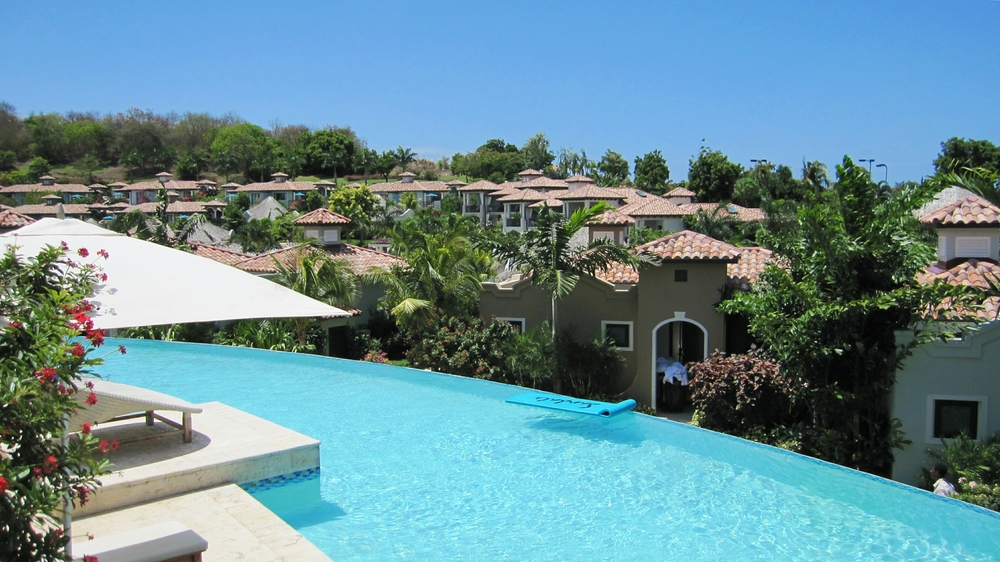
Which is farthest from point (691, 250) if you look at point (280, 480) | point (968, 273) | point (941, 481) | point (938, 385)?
point (280, 480)

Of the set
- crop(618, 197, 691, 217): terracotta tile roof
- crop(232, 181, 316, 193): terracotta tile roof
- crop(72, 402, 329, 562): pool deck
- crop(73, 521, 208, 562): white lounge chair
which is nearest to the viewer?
crop(73, 521, 208, 562): white lounge chair

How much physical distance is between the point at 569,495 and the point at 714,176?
241 feet

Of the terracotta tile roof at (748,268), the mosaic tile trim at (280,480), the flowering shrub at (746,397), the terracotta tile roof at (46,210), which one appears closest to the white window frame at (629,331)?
the terracotta tile roof at (748,268)

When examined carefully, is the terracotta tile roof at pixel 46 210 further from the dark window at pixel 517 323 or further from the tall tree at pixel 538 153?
the dark window at pixel 517 323

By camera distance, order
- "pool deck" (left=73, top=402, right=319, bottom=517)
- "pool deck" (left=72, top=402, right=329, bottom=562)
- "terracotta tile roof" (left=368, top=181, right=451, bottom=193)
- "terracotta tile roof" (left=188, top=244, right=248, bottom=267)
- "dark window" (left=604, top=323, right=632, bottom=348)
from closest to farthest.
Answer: "pool deck" (left=72, top=402, right=329, bottom=562) → "pool deck" (left=73, top=402, right=319, bottom=517) → "dark window" (left=604, top=323, right=632, bottom=348) → "terracotta tile roof" (left=188, top=244, right=248, bottom=267) → "terracotta tile roof" (left=368, top=181, right=451, bottom=193)

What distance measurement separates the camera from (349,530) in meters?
8.05

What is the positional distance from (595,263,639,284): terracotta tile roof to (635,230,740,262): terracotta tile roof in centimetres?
172

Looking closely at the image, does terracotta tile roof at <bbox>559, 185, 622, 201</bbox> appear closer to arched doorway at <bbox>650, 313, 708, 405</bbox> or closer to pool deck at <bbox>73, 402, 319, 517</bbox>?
arched doorway at <bbox>650, 313, 708, 405</bbox>

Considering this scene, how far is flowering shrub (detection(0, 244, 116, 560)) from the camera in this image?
3.14 m

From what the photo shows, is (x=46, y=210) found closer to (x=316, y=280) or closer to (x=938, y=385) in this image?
(x=316, y=280)

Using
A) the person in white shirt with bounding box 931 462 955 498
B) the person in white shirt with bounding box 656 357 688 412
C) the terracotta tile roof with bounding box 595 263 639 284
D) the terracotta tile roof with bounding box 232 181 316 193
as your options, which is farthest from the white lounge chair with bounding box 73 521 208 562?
the terracotta tile roof with bounding box 232 181 316 193

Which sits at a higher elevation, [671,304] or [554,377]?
[671,304]

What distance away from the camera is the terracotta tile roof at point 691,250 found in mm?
17266

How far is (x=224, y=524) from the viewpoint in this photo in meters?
6.77
